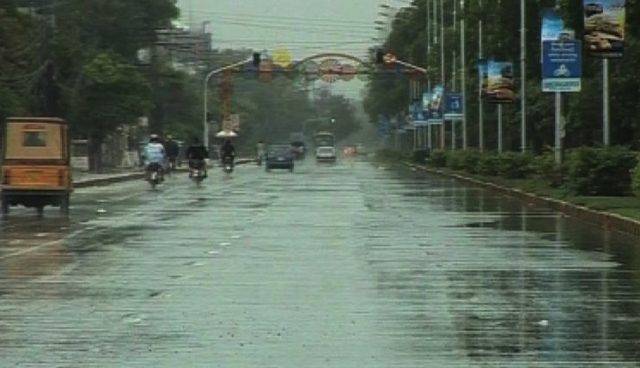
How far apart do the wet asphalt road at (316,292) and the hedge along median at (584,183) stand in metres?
1.11

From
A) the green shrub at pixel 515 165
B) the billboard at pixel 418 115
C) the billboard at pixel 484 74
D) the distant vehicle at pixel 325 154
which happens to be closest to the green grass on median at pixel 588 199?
the green shrub at pixel 515 165

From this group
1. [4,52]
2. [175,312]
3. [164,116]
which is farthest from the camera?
[164,116]

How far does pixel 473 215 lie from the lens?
37938mm

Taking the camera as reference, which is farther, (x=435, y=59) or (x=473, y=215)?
(x=435, y=59)

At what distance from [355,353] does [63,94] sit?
211 feet

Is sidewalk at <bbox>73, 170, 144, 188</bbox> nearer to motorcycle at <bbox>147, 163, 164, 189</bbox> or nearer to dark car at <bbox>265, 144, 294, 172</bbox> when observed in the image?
motorcycle at <bbox>147, 163, 164, 189</bbox>

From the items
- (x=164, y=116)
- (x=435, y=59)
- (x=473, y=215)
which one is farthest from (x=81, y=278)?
(x=164, y=116)

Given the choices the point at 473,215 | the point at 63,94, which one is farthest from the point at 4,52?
the point at 473,215

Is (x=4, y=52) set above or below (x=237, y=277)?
above

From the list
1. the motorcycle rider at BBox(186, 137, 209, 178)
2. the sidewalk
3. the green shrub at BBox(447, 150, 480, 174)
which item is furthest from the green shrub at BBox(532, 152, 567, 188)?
the green shrub at BBox(447, 150, 480, 174)

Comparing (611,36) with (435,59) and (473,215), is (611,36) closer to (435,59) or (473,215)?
(473,215)

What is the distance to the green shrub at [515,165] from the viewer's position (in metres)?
61.1

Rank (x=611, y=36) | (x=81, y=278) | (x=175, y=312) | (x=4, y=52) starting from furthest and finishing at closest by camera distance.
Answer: (x=4, y=52) → (x=611, y=36) → (x=81, y=278) → (x=175, y=312)

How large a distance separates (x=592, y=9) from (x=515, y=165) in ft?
87.2
